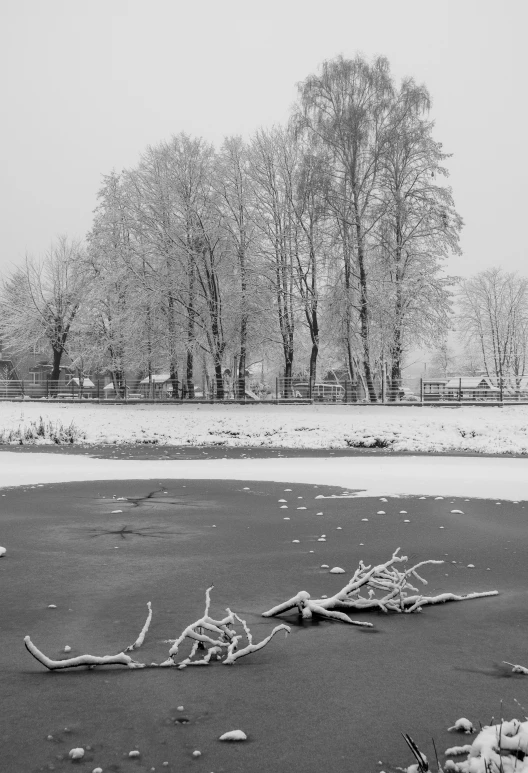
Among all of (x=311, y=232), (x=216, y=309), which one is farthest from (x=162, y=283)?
(x=311, y=232)

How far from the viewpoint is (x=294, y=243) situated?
36.6m

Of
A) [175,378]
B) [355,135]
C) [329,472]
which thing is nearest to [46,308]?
[175,378]

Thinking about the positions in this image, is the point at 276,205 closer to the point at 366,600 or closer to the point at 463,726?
the point at 366,600

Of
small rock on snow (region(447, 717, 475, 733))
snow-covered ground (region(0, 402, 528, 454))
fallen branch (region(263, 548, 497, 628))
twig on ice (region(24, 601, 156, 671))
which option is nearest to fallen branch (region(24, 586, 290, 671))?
twig on ice (region(24, 601, 156, 671))

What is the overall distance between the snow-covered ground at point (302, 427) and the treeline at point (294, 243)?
5103mm

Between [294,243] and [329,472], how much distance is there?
915 inches

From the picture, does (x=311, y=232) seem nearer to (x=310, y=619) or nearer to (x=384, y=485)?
(x=384, y=485)

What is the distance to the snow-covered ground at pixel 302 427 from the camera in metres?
23.7

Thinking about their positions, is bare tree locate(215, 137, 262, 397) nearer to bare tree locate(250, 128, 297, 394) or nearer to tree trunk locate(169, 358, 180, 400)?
bare tree locate(250, 128, 297, 394)

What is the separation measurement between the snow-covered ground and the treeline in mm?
5103

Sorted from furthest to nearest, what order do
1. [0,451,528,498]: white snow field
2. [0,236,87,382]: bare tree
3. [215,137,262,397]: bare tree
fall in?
[0,236,87,382]: bare tree, [215,137,262,397]: bare tree, [0,451,528,498]: white snow field

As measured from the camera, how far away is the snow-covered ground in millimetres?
23703

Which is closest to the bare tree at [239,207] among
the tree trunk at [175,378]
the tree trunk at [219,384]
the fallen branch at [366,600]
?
the tree trunk at [219,384]

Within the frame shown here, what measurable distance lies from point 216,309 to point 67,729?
35.8 meters
